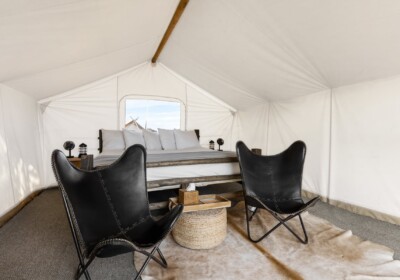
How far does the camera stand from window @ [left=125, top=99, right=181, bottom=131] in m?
4.55

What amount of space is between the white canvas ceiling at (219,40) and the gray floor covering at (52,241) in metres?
1.60

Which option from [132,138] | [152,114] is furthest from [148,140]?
[152,114]

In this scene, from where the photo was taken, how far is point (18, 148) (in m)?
3.00

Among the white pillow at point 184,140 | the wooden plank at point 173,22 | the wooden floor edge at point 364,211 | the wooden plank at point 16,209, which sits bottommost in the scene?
the wooden floor edge at point 364,211

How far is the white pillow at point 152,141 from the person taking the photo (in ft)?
12.9

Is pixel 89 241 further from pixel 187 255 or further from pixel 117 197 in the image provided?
pixel 187 255

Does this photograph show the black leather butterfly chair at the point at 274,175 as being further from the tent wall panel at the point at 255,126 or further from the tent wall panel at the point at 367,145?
the tent wall panel at the point at 255,126

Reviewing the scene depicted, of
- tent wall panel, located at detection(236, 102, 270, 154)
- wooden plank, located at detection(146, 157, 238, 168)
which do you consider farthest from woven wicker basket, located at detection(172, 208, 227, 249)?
tent wall panel, located at detection(236, 102, 270, 154)

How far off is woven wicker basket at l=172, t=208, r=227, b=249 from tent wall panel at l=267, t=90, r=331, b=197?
2.15m

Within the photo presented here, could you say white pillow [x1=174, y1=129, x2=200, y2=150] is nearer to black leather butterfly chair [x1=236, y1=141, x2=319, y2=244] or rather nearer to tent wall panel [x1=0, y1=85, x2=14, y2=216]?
black leather butterfly chair [x1=236, y1=141, x2=319, y2=244]

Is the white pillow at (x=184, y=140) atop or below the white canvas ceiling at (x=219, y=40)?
below

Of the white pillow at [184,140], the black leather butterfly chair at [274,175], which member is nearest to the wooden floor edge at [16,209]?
the white pillow at [184,140]

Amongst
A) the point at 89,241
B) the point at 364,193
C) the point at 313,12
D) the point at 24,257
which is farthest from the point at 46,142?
the point at 364,193

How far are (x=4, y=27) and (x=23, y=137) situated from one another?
2.11 metres
